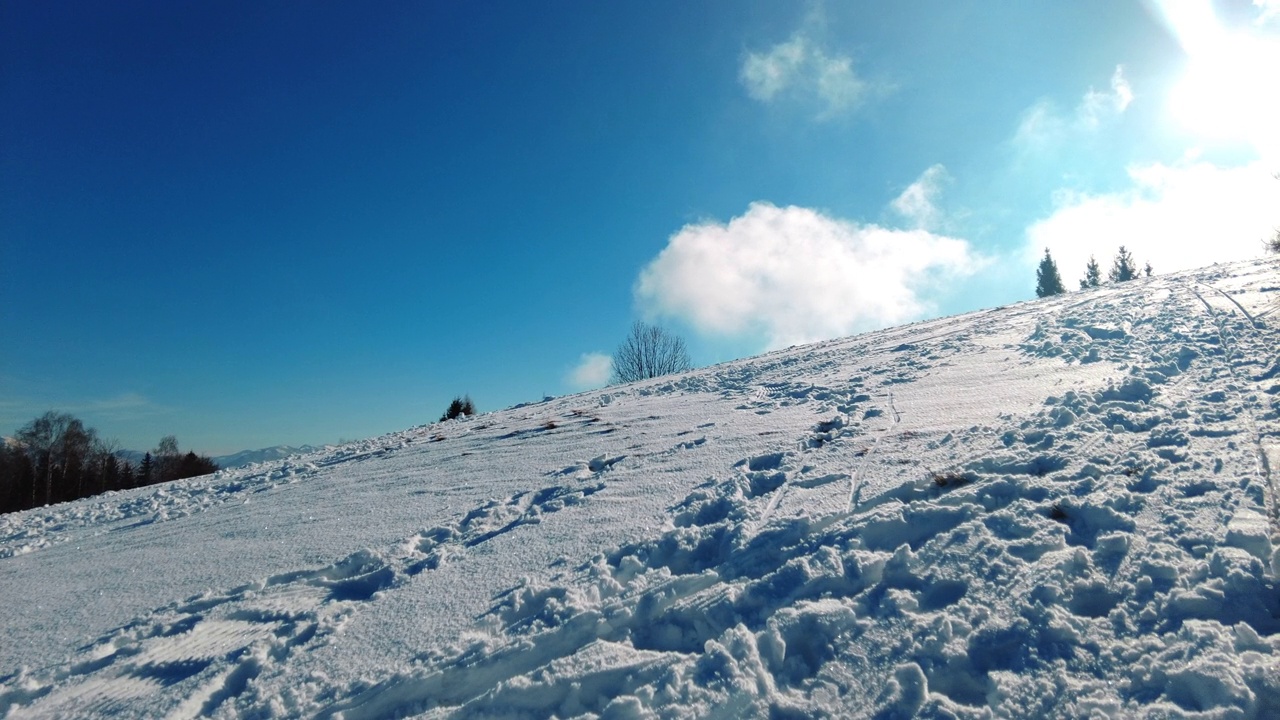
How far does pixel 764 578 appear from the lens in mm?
3646

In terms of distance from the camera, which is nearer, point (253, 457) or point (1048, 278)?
point (1048, 278)

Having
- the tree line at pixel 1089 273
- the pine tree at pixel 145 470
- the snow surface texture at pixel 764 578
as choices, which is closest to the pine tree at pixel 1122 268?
the tree line at pixel 1089 273

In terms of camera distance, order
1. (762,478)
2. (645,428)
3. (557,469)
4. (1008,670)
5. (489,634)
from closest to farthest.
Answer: (1008,670)
(489,634)
(762,478)
(557,469)
(645,428)

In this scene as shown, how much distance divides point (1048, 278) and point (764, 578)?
176 ft

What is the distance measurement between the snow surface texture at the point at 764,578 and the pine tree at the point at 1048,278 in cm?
4494

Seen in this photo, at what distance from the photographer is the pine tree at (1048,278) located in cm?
4478

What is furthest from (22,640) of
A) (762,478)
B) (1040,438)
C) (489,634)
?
(1040,438)

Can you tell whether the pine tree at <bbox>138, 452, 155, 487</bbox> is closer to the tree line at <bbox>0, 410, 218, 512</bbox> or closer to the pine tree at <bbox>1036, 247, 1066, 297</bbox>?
the tree line at <bbox>0, 410, 218, 512</bbox>

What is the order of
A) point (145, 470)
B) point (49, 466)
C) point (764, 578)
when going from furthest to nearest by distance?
point (145, 470)
point (49, 466)
point (764, 578)

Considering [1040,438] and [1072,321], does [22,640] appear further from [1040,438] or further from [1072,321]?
[1072,321]

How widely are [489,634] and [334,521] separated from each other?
12.4 ft

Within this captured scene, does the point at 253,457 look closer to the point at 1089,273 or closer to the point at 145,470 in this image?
the point at 145,470

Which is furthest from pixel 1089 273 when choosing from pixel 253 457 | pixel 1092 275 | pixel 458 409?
pixel 253 457

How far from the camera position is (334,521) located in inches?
251
